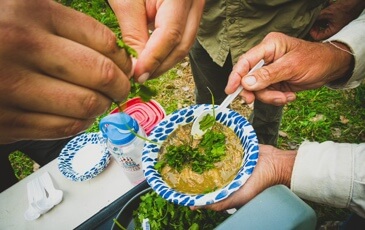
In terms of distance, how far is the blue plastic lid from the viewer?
59.4 inches

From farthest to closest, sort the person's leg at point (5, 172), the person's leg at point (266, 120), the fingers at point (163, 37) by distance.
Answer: the person's leg at point (266, 120)
the person's leg at point (5, 172)
the fingers at point (163, 37)

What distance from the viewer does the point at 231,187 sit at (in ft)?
4.13

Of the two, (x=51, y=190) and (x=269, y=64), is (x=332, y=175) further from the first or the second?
(x=51, y=190)

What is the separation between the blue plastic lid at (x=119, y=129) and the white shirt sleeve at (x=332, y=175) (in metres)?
0.88

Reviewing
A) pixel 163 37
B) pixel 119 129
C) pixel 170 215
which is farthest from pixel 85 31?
pixel 170 215

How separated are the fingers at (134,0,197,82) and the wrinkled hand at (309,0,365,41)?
1438 millimetres

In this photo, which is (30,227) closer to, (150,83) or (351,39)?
(351,39)

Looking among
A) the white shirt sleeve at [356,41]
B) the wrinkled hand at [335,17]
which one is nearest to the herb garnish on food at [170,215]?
the white shirt sleeve at [356,41]

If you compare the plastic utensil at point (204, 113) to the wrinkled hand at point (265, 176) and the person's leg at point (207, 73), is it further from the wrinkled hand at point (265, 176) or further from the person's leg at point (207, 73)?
the person's leg at point (207, 73)

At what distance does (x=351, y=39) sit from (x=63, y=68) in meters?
1.65

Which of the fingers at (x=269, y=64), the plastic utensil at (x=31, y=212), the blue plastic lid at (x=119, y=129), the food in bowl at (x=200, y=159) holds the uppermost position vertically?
the fingers at (x=269, y=64)

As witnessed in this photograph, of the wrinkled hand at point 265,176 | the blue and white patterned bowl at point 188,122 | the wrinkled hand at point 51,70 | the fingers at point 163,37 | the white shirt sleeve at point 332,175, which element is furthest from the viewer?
the wrinkled hand at point 265,176

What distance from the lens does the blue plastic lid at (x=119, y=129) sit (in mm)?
1510

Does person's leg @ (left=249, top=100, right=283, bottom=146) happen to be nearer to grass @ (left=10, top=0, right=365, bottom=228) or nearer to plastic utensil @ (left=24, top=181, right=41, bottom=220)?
grass @ (left=10, top=0, right=365, bottom=228)
